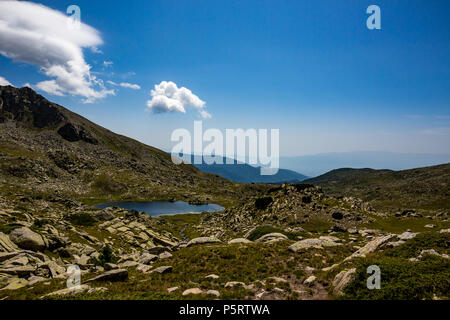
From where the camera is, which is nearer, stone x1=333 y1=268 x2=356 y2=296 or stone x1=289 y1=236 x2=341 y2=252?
stone x1=333 y1=268 x2=356 y2=296

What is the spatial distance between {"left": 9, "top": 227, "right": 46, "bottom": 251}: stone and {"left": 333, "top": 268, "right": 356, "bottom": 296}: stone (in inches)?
1757

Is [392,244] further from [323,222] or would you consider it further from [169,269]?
[323,222]

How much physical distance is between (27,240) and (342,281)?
45.9 meters

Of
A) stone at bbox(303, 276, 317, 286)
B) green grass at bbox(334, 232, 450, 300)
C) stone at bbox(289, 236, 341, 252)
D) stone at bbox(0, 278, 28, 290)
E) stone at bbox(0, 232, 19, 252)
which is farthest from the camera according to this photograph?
stone at bbox(0, 232, 19, 252)

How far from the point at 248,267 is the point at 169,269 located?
9.33m

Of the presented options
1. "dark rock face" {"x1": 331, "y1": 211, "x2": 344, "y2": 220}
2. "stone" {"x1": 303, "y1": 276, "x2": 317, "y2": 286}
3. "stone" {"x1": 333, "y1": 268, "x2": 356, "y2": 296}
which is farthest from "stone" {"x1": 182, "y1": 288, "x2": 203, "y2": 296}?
"dark rock face" {"x1": 331, "y1": 211, "x2": 344, "y2": 220}

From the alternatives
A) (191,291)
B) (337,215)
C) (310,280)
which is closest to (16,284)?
(191,291)

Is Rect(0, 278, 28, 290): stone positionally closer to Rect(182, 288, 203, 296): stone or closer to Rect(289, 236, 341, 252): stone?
Rect(182, 288, 203, 296): stone

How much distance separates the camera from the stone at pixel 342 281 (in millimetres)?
16375

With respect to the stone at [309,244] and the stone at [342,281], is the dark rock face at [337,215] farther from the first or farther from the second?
the stone at [342,281]

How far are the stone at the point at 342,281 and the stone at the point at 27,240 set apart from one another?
44.6m

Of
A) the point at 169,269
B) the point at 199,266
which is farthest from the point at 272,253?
the point at 169,269

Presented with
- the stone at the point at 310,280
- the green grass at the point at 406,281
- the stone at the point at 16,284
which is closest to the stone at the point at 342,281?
the green grass at the point at 406,281

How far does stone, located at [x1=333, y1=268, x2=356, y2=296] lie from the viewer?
16.4 metres
